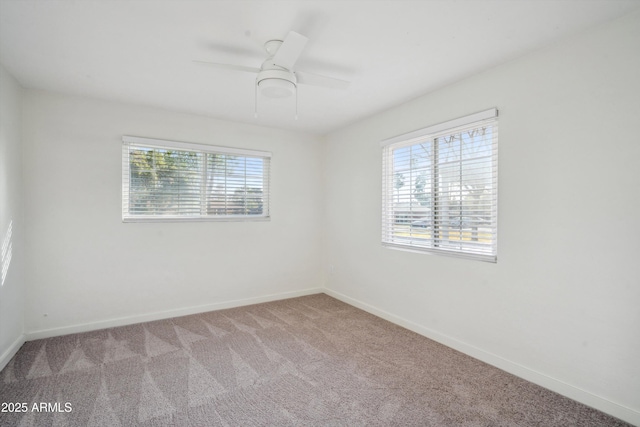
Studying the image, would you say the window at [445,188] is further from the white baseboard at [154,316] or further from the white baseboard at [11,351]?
the white baseboard at [11,351]

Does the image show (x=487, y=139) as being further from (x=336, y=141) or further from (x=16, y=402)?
(x=16, y=402)

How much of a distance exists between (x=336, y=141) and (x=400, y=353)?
3.03 meters

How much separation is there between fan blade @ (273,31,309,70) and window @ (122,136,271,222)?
2.17m

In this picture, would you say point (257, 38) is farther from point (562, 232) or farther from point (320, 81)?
point (562, 232)

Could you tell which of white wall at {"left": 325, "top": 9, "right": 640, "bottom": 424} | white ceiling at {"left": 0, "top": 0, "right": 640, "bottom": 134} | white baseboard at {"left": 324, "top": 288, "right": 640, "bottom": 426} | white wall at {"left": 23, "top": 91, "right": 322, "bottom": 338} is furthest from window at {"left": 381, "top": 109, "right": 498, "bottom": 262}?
white wall at {"left": 23, "top": 91, "right": 322, "bottom": 338}

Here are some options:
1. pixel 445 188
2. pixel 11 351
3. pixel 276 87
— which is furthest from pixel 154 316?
pixel 445 188

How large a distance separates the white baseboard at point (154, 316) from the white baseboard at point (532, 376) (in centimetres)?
173

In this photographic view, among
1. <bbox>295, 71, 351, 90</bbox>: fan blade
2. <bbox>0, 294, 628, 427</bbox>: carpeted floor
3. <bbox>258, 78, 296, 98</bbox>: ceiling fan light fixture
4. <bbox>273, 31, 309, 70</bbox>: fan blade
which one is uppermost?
<bbox>273, 31, 309, 70</bbox>: fan blade

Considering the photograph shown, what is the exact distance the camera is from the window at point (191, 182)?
11.8ft

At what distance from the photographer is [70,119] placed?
3234mm

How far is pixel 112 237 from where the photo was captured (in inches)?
135

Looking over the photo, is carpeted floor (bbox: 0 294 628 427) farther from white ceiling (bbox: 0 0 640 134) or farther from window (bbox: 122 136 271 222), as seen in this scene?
white ceiling (bbox: 0 0 640 134)

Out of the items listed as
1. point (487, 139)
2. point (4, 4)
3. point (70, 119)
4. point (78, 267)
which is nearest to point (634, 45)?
point (487, 139)

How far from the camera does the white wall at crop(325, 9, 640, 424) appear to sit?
6.35 ft
